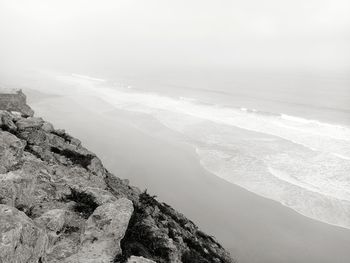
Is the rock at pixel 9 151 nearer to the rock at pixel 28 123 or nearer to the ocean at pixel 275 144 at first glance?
the rock at pixel 28 123

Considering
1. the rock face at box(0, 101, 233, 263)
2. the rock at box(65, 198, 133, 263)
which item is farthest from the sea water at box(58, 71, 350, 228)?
the rock at box(65, 198, 133, 263)

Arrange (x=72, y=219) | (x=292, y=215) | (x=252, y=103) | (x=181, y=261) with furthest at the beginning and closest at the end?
(x=252, y=103), (x=292, y=215), (x=181, y=261), (x=72, y=219)

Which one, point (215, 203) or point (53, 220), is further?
point (215, 203)

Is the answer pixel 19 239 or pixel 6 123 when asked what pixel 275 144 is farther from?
pixel 19 239

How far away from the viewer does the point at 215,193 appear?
984 inches

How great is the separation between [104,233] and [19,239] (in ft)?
10.2

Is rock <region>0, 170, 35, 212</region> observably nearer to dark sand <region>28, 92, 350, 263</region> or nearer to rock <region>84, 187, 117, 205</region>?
rock <region>84, 187, 117, 205</region>

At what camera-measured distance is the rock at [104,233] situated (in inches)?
356

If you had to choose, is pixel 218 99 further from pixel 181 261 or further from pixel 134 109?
pixel 181 261

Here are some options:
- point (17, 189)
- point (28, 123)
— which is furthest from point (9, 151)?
point (28, 123)

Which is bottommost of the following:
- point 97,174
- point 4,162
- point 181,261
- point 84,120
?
point 84,120

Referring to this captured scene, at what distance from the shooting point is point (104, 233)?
9805mm

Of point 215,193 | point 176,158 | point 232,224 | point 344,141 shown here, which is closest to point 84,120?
point 176,158

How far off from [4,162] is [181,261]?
6855mm
